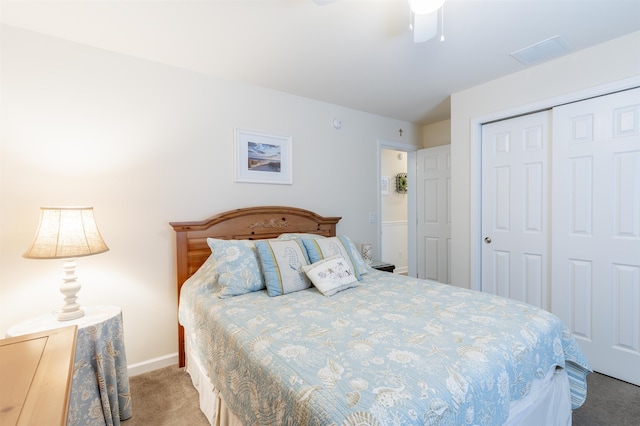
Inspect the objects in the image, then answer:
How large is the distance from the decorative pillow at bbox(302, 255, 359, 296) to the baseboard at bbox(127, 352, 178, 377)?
138 cm

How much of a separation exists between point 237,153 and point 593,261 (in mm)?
3070

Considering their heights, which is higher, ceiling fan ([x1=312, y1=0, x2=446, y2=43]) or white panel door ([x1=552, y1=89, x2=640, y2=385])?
ceiling fan ([x1=312, y1=0, x2=446, y2=43])

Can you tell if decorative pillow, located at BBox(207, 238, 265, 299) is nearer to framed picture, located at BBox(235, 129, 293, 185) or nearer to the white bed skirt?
the white bed skirt

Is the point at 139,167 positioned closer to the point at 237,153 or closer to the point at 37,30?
the point at 237,153

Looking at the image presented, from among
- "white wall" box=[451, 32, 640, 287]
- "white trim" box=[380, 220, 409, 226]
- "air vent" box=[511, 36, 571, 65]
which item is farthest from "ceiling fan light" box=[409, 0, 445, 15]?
"white trim" box=[380, 220, 409, 226]

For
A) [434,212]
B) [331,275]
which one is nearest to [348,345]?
[331,275]

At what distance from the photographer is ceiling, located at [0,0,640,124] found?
1.72m

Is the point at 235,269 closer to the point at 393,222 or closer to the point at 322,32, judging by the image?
the point at 322,32

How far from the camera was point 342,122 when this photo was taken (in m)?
3.42

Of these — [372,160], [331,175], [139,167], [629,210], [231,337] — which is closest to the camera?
[231,337]

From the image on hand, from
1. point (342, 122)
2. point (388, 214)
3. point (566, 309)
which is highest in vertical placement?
point (342, 122)

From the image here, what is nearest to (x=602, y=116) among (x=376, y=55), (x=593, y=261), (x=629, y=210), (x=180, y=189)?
Answer: (x=629, y=210)

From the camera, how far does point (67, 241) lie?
166 cm

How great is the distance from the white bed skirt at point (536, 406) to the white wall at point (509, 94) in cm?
158
